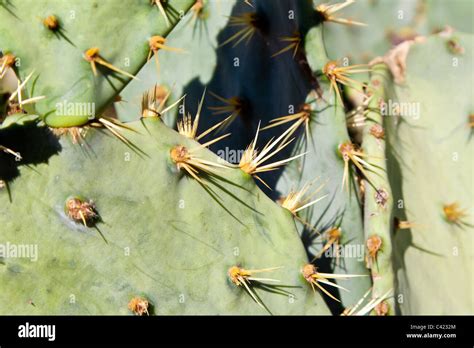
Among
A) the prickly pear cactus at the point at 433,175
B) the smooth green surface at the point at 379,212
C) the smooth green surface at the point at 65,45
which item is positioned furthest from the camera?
the prickly pear cactus at the point at 433,175

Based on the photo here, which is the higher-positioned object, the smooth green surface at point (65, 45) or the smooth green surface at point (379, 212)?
the smooth green surface at point (65, 45)

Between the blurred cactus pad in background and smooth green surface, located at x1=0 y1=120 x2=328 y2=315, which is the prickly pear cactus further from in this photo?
smooth green surface, located at x1=0 y1=120 x2=328 y2=315

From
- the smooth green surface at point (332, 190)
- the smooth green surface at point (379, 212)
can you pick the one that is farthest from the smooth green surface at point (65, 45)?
the smooth green surface at point (379, 212)

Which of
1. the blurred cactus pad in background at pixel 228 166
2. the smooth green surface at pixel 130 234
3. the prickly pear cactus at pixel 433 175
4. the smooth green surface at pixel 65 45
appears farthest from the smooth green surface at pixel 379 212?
the smooth green surface at pixel 65 45

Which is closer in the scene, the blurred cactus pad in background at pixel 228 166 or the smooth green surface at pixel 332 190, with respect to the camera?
the blurred cactus pad in background at pixel 228 166

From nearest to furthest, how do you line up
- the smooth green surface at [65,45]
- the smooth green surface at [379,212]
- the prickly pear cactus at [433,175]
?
the smooth green surface at [65,45], the smooth green surface at [379,212], the prickly pear cactus at [433,175]

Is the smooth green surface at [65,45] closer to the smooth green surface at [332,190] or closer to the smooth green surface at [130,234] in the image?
the smooth green surface at [130,234]

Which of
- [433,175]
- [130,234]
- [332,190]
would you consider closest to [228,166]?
[130,234]

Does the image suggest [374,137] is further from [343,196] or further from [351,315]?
[351,315]
